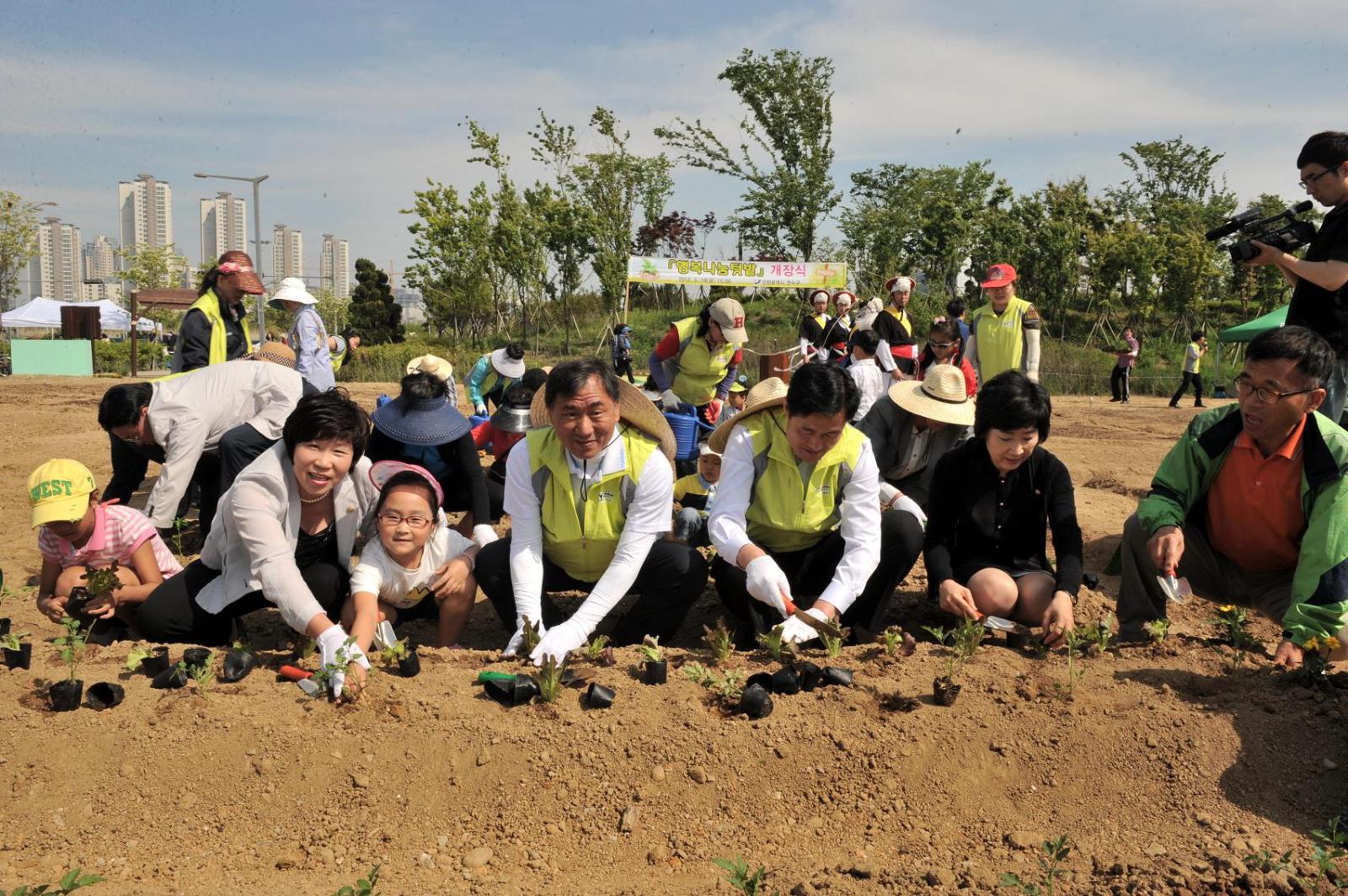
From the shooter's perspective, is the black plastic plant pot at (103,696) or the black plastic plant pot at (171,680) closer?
the black plastic plant pot at (103,696)

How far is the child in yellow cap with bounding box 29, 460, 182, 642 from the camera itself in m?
3.90

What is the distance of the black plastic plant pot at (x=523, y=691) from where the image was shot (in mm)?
3262

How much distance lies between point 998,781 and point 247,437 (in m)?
4.10

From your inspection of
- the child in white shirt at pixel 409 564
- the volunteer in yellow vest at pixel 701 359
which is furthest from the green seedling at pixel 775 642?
the volunteer in yellow vest at pixel 701 359

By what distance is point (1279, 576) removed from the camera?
12.4 ft

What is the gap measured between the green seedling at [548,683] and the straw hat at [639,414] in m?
1.00

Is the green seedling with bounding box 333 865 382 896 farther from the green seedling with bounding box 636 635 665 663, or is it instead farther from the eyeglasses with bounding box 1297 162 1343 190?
the eyeglasses with bounding box 1297 162 1343 190

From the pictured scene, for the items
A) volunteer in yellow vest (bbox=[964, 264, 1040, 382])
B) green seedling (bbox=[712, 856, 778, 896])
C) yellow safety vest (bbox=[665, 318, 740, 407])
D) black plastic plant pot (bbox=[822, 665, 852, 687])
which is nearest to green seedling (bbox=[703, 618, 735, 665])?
black plastic plant pot (bbox=[822, 665, 852, 687])

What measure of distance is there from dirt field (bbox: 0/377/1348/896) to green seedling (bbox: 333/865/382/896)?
6 centimetres

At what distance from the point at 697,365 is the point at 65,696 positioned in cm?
505

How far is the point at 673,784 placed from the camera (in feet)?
9.79

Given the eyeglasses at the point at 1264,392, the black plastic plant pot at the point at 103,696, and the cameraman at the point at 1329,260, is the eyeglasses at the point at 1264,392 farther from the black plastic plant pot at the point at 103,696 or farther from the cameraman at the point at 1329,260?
the black plastic plant pot at the point at 103,696

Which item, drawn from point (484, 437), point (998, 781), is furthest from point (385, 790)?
point (484, 437)

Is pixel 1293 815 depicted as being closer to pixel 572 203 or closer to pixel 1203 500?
pixel 1203 500
